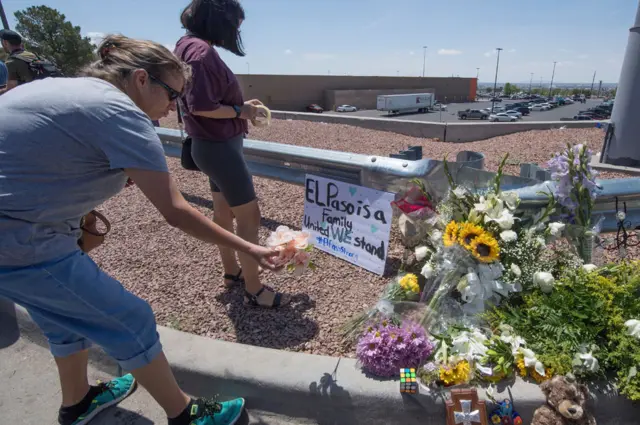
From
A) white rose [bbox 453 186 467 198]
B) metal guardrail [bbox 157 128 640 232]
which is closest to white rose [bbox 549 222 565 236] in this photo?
metal guardrail [bbox 157 128 640 232]

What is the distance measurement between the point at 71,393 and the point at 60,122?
1402 millimetres

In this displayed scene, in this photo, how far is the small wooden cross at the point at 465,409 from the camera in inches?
71.0

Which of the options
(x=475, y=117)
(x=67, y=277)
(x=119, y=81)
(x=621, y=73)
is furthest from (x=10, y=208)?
(x=475, y=117)

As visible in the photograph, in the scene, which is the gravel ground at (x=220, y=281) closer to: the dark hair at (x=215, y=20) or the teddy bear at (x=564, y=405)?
the teddy bear at (x=564, y=405)

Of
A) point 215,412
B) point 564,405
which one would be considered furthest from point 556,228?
point 215,412

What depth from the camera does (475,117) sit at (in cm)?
4353

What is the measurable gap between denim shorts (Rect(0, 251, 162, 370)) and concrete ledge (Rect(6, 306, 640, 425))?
52 cm

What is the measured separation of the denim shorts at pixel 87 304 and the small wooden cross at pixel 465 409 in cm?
131

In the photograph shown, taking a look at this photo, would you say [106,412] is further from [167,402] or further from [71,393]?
[167,402]

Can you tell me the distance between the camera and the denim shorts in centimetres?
151

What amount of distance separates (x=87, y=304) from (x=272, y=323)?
49.2 inches

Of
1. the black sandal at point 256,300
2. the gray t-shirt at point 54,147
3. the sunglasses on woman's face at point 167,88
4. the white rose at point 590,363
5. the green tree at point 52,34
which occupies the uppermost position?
the green tree at point 52,34

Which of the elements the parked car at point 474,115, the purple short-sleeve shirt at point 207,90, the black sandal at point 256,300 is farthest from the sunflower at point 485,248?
the parked car at point 474,115

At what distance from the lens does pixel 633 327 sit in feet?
6.33
